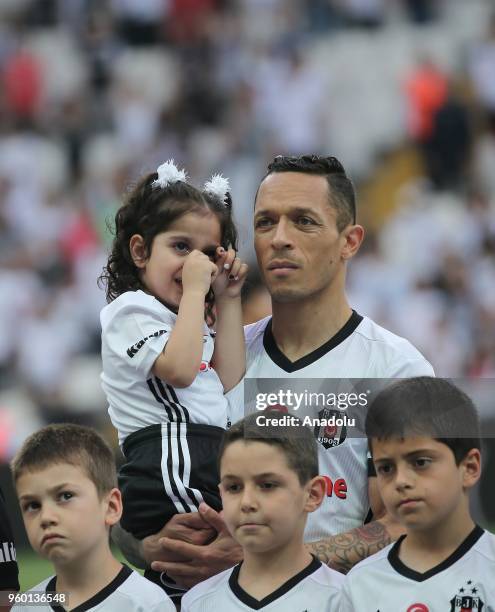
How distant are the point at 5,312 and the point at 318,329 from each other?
7.35m

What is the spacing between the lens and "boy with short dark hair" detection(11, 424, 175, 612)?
3689 mm

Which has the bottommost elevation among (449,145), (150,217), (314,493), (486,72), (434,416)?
(314,493)

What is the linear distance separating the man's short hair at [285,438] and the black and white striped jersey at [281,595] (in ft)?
0.83

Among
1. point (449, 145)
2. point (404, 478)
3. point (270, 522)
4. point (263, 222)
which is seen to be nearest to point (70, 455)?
point (270, 522)

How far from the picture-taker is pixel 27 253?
39.1 feet

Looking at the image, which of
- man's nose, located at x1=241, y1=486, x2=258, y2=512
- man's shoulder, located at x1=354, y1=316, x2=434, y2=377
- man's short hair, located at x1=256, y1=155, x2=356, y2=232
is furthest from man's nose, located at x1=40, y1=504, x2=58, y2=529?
man's short hair, located at x1=256, y1=155, x2=356, y2=232

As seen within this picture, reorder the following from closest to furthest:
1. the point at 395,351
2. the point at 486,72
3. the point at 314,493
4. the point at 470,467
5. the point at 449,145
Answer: the point at 470,467, the point at 314,493, the point at 395,351, the point at 449,145, the point at 486,72

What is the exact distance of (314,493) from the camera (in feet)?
12.3

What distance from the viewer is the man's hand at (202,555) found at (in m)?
3.94

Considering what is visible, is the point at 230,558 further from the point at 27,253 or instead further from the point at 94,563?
the point at 27,253

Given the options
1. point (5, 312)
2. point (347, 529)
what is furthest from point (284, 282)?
point (5, 312)

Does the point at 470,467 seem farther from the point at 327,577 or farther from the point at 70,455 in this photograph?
the point at 70,455

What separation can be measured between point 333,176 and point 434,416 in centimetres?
116

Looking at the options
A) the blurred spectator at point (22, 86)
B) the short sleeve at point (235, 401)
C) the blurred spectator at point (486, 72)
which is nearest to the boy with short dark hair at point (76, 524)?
the short sleeve at point (235, 401)
